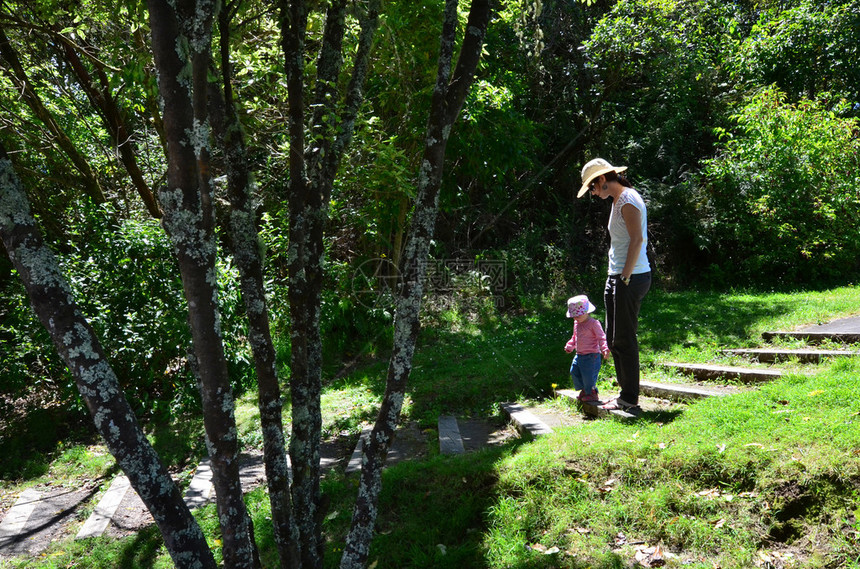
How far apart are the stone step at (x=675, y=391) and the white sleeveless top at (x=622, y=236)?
4.19 ft

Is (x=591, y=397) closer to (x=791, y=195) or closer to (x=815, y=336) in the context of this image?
(x=815, y=336)

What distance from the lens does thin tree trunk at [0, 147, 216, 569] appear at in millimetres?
2488

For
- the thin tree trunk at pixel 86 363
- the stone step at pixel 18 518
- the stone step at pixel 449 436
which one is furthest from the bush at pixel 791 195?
the stone step at pixel 18 518

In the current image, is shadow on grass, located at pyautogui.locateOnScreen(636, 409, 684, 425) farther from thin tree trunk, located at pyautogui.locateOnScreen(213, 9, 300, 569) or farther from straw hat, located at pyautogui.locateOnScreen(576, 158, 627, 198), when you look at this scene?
thin tree trunk, located at pyautogui.locateOnScreen(213, 9, 300, 569)

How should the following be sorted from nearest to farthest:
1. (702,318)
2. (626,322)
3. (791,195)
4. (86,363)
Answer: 1. (86,363)
2. (626,322)
3. (702,318)
4. (791,195)

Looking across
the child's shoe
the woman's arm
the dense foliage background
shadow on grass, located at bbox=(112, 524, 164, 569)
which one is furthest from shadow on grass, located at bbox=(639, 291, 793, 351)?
shadow on grass, located at bbox=(112, 524, 164, 569)

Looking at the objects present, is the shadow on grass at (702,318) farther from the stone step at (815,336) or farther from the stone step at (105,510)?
the stone step at (105,510)

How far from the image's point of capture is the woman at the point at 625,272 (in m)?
4.77

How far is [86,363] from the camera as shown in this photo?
8.31 ft

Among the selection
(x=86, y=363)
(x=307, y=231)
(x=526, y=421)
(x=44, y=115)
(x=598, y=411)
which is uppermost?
(x=44, y=115)

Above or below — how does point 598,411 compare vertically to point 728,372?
below

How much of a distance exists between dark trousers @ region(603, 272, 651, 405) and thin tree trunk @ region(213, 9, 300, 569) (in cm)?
282

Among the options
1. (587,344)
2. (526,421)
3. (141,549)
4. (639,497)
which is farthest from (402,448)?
(639,497)

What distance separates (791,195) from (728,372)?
6.59 m
